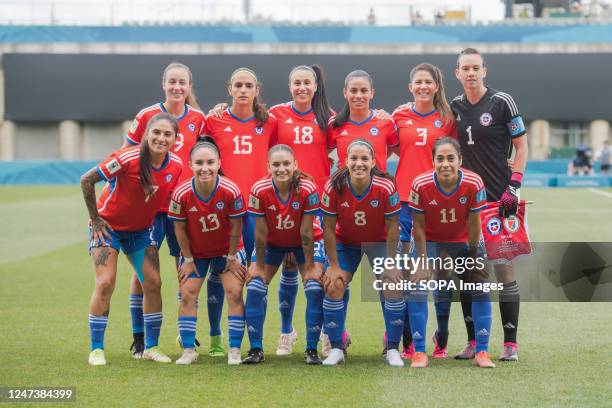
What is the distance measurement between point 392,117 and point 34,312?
446 cm

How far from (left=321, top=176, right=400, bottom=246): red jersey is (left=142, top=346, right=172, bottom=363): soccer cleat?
5.48 ft

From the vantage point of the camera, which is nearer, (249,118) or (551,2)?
(249,118)

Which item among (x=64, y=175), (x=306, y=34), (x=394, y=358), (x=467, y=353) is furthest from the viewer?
(x=306, y=34)

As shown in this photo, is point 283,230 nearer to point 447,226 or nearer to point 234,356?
point 234,356

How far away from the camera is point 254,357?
23.9 ft

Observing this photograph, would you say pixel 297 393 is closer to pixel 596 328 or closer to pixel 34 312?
pixel 596 328

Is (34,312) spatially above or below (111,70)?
below

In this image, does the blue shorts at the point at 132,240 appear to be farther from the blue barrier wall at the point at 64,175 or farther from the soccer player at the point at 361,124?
the blue barrier wall at the point at 64,175

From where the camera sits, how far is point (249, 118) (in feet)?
26.1

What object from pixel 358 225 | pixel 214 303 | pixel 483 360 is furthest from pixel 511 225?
pixel 214 303

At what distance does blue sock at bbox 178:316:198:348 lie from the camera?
24.1 feet

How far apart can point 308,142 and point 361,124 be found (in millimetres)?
→ 456

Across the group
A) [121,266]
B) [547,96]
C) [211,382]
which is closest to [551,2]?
[547,96]

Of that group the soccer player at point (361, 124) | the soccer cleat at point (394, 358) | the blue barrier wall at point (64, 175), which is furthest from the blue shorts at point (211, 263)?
the blue barrier wall at point (64, 175)
